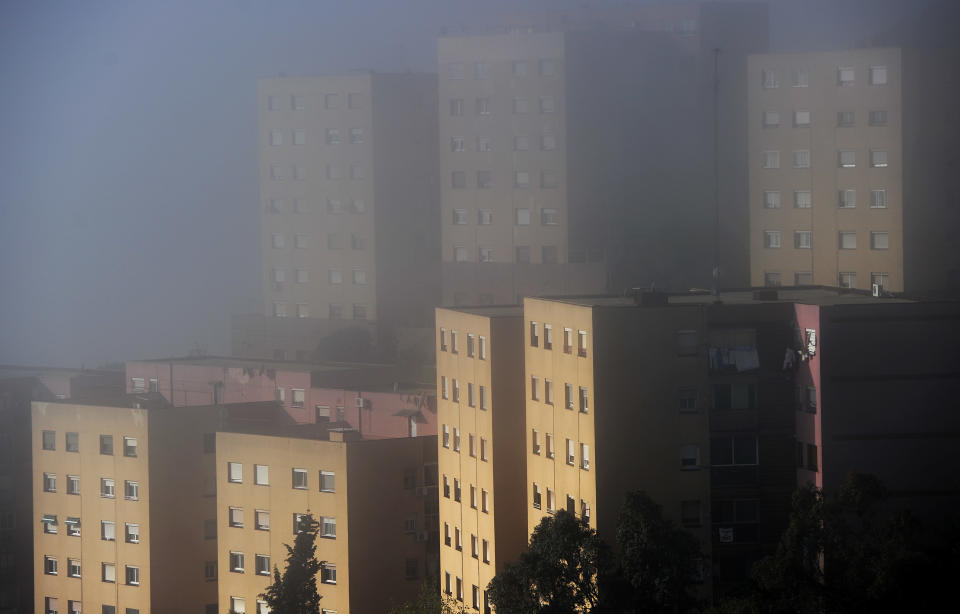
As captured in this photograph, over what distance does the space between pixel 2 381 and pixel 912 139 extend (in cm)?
2790

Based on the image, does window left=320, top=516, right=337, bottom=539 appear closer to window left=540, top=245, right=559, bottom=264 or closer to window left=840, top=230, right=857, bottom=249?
window left=840, top=230, right=857, bottom=249

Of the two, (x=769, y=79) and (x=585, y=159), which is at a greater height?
(x=769, y=79)

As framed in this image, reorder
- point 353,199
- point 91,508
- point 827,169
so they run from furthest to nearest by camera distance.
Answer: point 353,199, point 827,169, point 91,508

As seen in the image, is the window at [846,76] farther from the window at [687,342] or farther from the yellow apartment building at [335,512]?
the window at [687,342]

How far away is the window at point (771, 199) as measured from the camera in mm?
48281

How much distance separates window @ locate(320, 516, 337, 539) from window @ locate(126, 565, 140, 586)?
21.4 ft

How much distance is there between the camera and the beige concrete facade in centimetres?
3816

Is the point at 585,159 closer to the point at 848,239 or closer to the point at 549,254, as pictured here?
the point at 549,254

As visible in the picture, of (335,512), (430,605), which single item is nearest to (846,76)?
(335,512)

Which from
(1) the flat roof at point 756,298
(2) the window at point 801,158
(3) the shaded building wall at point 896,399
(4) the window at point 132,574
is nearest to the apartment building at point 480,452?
(1) the flat roof at point 756,298

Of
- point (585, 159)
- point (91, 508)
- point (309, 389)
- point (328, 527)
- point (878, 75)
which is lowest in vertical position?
point (91, 508)

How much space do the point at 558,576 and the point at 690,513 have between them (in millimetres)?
4907

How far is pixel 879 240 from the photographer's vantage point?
45594mm

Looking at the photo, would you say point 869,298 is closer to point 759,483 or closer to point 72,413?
point 759,483
